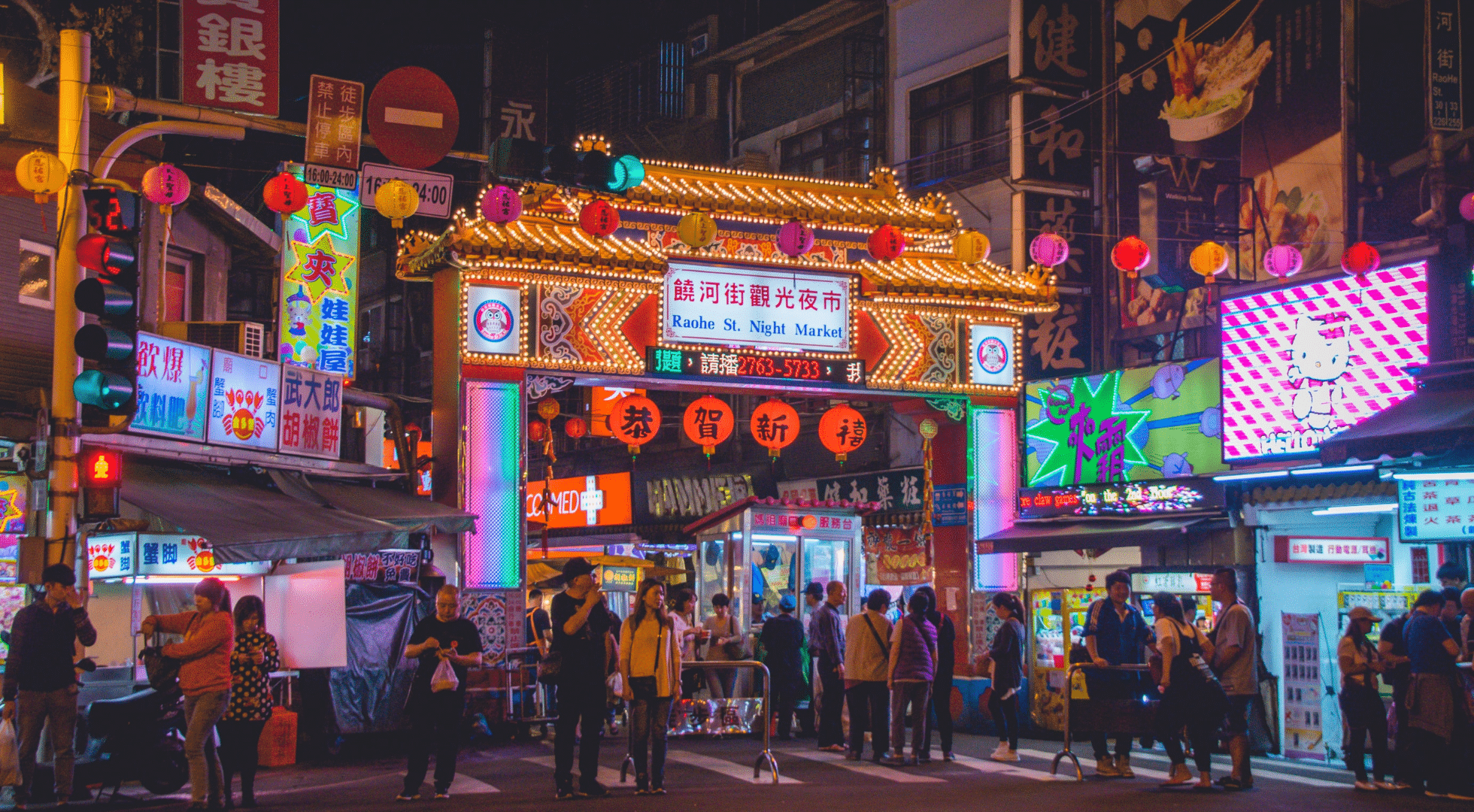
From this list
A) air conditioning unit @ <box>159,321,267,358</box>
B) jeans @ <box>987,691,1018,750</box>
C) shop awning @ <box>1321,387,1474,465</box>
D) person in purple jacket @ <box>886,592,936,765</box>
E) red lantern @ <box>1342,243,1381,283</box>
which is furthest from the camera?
air conditioning unit @ <box>159,321,267,358</box>

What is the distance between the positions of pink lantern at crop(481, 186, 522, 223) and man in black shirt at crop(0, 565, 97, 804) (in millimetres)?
7196

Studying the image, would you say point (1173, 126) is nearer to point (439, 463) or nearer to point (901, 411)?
point (901, 411)

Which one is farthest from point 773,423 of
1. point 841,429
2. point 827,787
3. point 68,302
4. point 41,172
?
point 41,172

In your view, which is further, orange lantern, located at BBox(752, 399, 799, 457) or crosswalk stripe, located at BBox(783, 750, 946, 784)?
orange lantern, located at BBox(752, 399, 799, 457)

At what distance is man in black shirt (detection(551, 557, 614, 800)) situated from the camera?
38.2ft

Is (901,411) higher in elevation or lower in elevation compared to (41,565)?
higher

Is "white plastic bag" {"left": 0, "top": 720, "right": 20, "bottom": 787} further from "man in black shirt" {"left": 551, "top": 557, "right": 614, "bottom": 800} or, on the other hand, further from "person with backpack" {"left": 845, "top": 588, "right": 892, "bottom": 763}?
"person with backpack" {"left": 845, "top": 588, "right": 892, "bottom": 763}

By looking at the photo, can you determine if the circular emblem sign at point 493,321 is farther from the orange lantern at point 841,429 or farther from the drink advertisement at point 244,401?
the orange lantern at point 841,429

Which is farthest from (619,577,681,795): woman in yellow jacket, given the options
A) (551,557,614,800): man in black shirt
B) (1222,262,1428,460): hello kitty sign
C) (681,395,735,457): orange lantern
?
(1222,262,1428,460): hello kitty sign

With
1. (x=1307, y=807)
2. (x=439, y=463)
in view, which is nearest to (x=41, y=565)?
(x=439, y=463)

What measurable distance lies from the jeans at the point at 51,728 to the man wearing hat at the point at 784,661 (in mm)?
8930

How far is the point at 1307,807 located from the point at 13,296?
16.2 metres

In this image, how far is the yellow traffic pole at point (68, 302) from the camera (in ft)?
42.1

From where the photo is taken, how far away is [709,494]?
1255 inches
